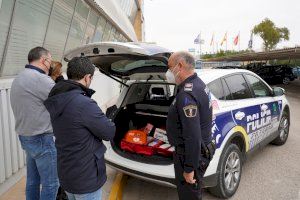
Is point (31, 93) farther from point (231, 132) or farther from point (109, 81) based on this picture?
point (109, 81)

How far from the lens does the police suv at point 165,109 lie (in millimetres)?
3670

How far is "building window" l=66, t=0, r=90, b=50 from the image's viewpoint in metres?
8.58

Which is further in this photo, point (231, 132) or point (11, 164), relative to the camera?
point (11, 164)

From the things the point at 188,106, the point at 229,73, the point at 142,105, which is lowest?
the point at 142,105

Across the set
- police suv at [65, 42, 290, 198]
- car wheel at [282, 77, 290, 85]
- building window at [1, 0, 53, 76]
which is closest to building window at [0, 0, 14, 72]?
building window at [1, 0, 53, 76]

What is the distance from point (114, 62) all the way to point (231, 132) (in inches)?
69.1

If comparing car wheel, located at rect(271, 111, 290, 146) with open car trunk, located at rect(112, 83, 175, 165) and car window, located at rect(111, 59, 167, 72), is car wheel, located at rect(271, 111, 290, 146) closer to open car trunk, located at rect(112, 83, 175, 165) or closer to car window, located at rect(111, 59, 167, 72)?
open car trunk, located at rect(112, 83, 175, 165)

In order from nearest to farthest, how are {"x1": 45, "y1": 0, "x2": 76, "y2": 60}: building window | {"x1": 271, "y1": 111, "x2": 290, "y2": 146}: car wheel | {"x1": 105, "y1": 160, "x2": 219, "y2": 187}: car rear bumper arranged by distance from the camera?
{"x1": 105, "y1": 160, "x2": 219, "y2": 187}: car rear bumper, {"x1": 271, "y1": 111, "x2": 290, "y2": 146}: car wheel, {"x1": 45, "y1": 0, "x2": 76, "y2": 60}: building window

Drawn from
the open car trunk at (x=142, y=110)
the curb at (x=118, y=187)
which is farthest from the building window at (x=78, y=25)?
the curb at (x=118, y=187)

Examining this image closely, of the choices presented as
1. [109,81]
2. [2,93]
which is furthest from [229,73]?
[109,81]

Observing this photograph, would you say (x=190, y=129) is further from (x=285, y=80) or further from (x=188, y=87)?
(x=285, y=80)

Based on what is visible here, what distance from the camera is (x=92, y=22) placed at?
10844 millimetres

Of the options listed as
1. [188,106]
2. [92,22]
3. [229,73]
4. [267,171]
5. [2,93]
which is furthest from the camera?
[92,22]

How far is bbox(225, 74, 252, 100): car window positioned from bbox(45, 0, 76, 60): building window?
4.01 meters
